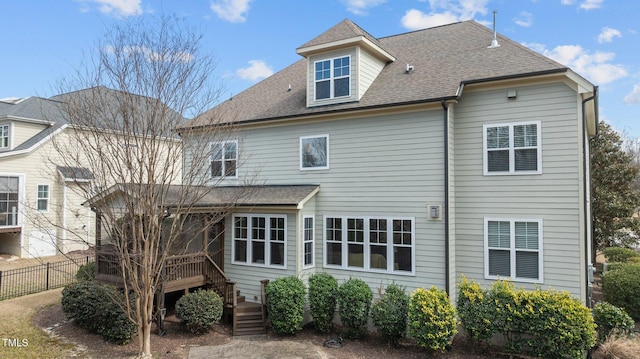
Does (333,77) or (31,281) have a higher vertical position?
(333,77)

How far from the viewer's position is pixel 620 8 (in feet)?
39.4

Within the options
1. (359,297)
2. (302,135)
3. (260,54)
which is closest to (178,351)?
(359,297)

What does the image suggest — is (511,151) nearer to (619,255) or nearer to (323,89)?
(323,89)

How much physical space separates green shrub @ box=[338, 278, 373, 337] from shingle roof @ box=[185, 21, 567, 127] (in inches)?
199

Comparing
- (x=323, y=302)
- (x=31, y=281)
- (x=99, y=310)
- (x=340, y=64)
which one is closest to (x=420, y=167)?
(x=340, y=64)

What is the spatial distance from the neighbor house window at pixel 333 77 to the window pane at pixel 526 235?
6106 millimetres

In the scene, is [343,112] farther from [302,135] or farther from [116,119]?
[116,119]

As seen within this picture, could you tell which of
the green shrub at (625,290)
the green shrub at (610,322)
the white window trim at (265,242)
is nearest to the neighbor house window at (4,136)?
the white window trim at (265,242)

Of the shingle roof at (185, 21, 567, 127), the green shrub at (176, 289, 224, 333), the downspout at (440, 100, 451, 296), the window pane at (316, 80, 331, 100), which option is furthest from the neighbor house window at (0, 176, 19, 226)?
the downspout at (440, 100, 451, 296)

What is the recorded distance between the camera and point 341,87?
12.1 m

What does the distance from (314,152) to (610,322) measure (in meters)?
8.72

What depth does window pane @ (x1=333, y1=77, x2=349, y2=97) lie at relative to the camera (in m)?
12.1

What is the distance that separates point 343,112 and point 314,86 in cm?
162

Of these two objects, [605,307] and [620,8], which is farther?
[620,8]
